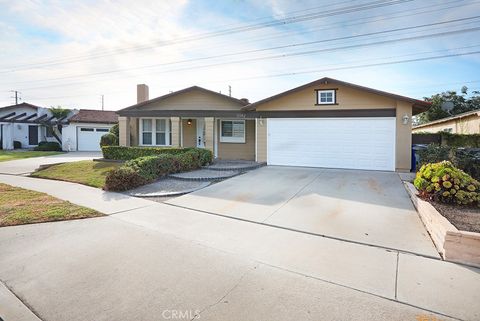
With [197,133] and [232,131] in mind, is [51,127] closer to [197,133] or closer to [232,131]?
[197,133]

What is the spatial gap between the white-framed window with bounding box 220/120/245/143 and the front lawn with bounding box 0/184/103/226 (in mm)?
10093

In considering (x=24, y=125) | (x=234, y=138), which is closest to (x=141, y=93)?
(x=234, y=138)

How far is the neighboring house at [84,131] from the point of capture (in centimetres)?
2639

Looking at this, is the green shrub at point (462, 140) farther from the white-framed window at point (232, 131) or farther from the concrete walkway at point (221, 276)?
the concrete walkway at point (221, 276)

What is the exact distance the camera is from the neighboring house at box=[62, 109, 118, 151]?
2639 centimetres

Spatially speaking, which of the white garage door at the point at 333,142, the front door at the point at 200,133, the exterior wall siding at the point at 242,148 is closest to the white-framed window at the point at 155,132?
the front door at the point at 200,133

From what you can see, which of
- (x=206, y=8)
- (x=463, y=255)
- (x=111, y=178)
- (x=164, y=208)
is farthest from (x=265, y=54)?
(x=463, y=255)

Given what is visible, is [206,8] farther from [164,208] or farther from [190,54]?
[164,208]

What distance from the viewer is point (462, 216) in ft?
16.9

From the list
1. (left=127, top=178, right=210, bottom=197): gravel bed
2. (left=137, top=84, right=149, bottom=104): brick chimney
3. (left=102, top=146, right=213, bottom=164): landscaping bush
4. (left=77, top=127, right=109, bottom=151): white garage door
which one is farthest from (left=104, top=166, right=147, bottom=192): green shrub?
(left=77, top=127, right=109, bottom=151): white garage door

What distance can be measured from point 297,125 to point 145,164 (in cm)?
751

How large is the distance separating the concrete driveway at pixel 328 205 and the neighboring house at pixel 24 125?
2719 centimetres

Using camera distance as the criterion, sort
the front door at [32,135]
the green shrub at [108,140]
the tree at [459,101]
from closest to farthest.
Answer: the green shrub at [108,140] < the front door at [32,135] < the tree at [459,101]

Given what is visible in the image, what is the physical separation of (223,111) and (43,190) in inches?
371
